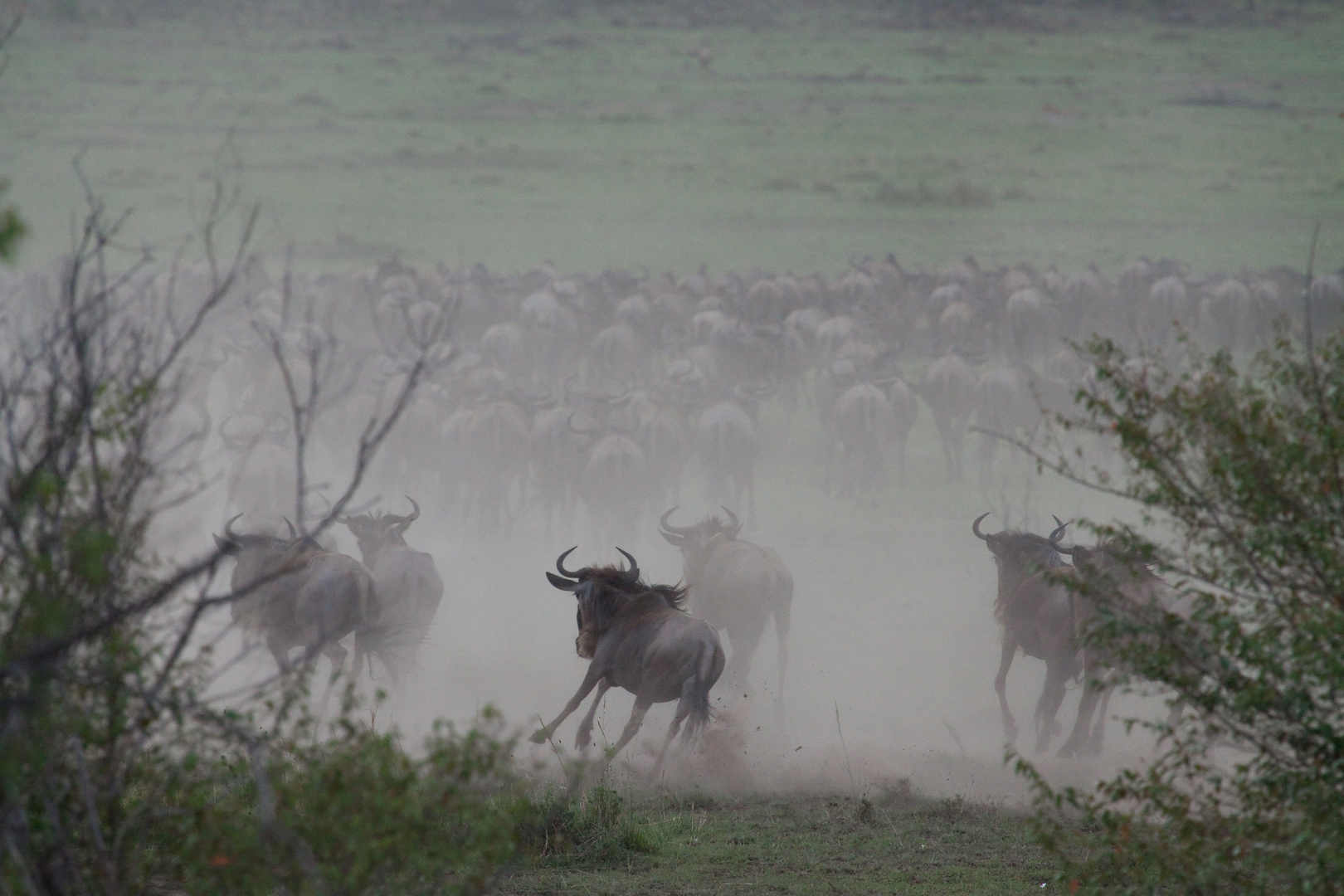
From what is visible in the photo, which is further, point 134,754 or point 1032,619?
point 1032,619

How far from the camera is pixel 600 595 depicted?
881 cm

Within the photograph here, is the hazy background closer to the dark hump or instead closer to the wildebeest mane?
the dark hump

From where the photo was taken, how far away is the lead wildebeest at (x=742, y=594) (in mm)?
10977

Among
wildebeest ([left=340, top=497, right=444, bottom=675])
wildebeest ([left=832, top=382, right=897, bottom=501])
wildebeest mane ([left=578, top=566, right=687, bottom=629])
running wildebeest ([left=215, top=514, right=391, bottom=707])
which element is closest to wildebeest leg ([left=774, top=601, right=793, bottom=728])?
wildebeest mane ([left=578, top=566, right=687, bottom=629])

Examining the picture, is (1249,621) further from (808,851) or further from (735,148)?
(735,148)

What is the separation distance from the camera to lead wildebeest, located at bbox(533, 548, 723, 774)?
27.6 ft

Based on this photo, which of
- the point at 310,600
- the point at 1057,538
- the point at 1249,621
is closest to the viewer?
the point at 1249,621

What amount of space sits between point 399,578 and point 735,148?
42.0 m

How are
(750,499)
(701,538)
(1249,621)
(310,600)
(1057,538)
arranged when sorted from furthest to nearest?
(750,499) → (701,538) → (1057,538) → (310,600) → (1249,621)

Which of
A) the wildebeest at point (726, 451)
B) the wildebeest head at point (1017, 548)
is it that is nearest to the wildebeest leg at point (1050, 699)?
the wildebeest head at point (1017, 548)

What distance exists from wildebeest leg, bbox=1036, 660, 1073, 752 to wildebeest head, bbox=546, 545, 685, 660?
2.89 m

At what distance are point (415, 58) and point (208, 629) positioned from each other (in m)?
50.5

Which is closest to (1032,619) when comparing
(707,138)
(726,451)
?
(726,451)

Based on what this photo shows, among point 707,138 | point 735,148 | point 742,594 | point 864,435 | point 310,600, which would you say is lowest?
point 310,600
